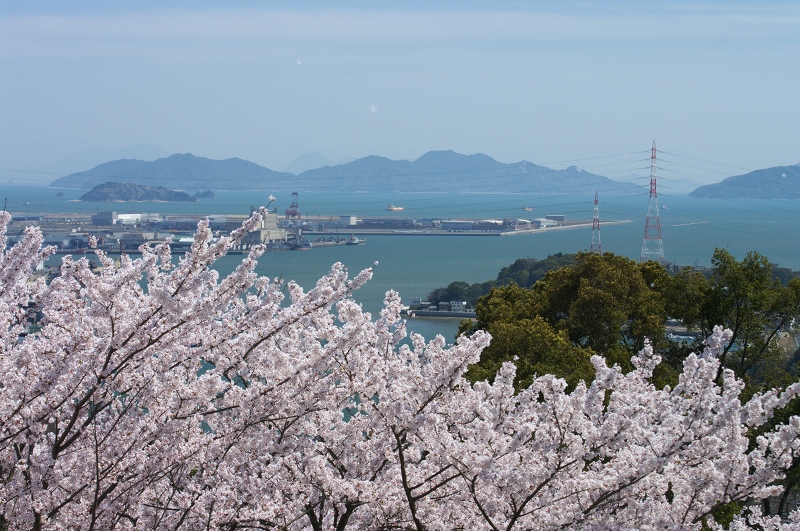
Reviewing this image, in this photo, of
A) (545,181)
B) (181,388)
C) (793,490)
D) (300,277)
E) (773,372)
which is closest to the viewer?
(181,388)

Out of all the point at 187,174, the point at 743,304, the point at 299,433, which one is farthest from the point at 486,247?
the point at 187,174

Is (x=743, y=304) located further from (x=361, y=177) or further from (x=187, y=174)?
(x=361, y=177)

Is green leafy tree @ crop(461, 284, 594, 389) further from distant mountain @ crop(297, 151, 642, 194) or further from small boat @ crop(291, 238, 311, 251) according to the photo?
distant mountain @ crop(297, 151, 642, 194)

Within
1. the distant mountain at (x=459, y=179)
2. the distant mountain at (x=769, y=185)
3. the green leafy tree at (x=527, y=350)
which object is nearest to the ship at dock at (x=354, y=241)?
the green leafy tree at (x=527, y=350)

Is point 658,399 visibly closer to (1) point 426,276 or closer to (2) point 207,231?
(2) point 207,231

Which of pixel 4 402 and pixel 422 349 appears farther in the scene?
pixel 422 349

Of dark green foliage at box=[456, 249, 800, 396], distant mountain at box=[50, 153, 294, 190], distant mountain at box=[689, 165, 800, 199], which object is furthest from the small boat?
distant mountain at box=[689, 165, 800, 199]

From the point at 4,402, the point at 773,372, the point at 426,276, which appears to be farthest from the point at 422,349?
the point at 426,276
